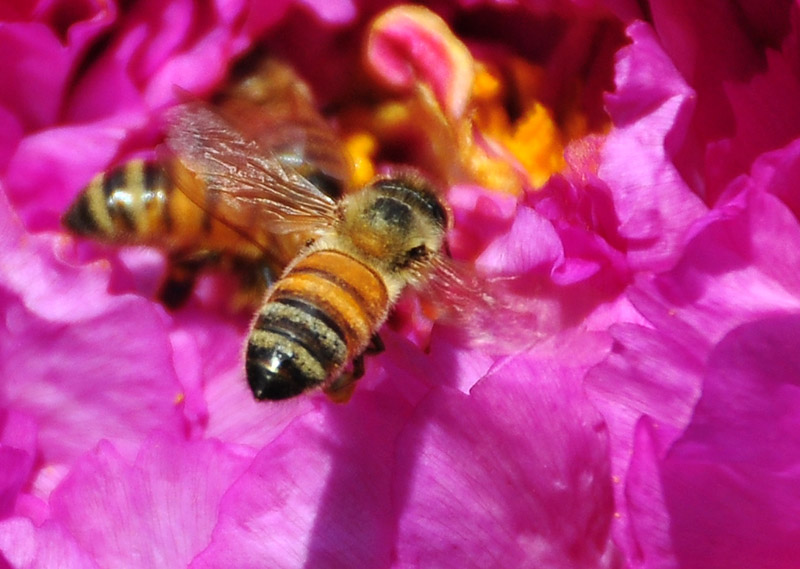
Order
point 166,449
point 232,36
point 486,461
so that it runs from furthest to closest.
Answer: point 232,36 < point 166,449 < point 486,461

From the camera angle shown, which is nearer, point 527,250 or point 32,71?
point 527,250

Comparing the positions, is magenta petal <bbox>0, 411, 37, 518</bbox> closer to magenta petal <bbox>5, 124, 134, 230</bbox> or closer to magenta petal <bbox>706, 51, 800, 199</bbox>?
magenta petal <bbox>5, 124, 134, 230</bbox>

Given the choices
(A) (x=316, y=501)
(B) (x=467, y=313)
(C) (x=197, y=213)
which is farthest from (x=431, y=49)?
(A) (x=316, y=501)

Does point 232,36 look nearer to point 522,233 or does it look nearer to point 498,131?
point 498,131

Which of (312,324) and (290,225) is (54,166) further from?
(312,324)

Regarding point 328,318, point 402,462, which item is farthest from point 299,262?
point 402,462

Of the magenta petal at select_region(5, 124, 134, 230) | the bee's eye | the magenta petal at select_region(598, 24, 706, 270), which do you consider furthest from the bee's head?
the magenta petal at select_region(5, 124, 134, 230)

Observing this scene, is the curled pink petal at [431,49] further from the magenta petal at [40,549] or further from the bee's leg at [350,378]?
the magenta petal at [40,549]
